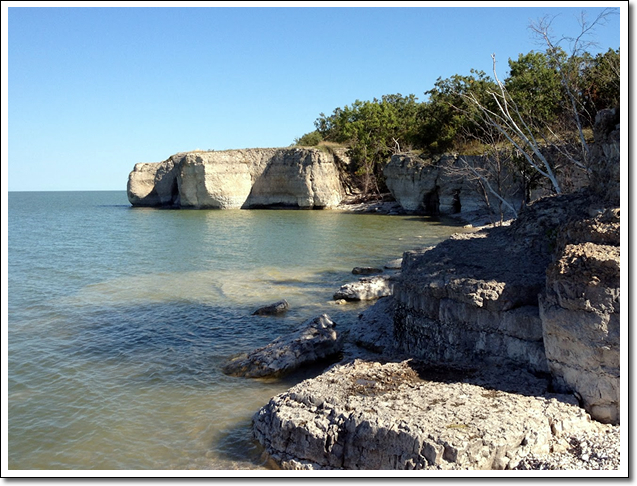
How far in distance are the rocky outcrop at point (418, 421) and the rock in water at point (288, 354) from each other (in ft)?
8.64

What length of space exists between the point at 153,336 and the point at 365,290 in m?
6.74

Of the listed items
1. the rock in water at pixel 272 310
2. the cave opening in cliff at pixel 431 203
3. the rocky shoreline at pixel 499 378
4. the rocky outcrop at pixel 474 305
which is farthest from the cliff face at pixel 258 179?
the rocky shoreline at pixel 499 378

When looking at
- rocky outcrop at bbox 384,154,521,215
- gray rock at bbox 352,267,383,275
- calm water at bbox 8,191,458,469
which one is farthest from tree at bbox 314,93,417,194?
gray rock at bbox 352,267,383,275

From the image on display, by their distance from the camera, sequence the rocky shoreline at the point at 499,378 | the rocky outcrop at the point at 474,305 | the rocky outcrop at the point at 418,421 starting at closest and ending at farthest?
1. the rocky outcrop at the point at 418,421
2. the rocky shoreline at the point at 499,378
3. the rocky outcrop at the point at 474,305

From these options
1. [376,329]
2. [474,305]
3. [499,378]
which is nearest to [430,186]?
[376,329]

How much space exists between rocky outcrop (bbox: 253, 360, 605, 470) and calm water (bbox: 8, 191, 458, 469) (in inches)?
34.6

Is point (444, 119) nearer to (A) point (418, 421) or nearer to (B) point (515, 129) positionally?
(B) point (515, 129)

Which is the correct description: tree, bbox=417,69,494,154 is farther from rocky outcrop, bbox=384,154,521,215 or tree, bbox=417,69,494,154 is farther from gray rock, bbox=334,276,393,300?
gray rock, bbox=334,276,393,300

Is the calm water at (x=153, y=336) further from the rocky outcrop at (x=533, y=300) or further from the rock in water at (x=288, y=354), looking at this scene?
the rocky outcrop at (x=533, y=300)

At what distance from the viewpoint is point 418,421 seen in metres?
6.96

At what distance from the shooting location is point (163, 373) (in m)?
11.8

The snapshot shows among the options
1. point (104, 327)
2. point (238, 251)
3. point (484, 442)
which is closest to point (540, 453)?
point (484, 442)

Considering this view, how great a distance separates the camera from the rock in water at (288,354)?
1137 centimetres

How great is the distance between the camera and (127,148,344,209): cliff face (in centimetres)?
5988
